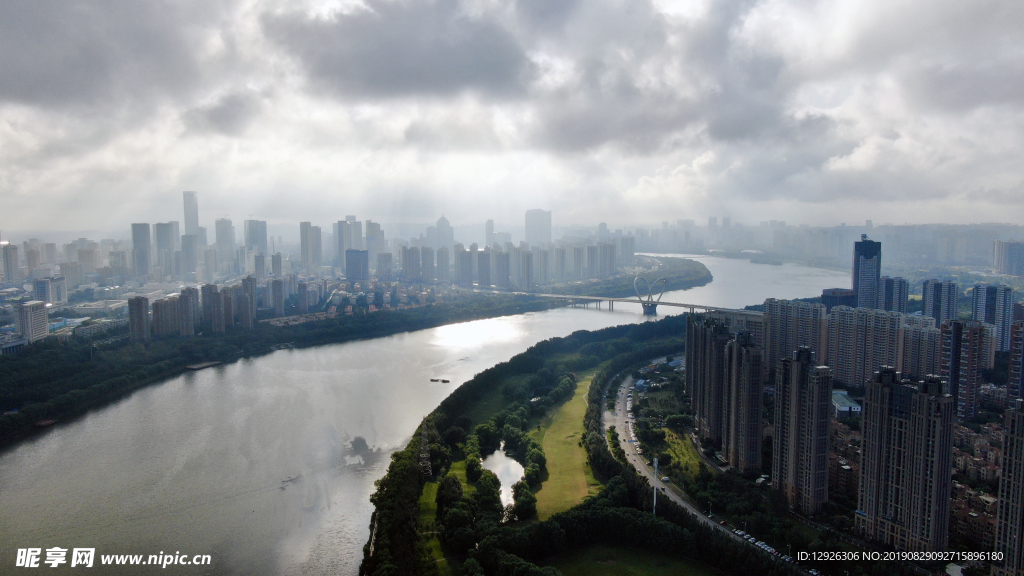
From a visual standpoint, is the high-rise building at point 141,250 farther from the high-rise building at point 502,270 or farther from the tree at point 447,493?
the tree at point 447,493

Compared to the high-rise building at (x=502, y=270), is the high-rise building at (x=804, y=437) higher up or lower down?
lower down

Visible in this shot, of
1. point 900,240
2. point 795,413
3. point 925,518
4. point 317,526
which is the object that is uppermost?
point 900,240

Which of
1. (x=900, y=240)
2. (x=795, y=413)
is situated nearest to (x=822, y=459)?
(x=795, y=413)

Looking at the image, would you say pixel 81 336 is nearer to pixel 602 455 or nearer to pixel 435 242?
pixel 602 455

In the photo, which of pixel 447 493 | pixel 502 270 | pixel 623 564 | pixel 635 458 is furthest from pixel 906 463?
pixel 502 270

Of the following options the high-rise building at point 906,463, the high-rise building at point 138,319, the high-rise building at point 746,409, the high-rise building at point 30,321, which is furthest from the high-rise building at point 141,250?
the high-rise building at point 906,463

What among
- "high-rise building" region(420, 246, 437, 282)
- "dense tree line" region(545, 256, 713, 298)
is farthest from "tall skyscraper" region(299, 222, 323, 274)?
"dense tree line" region(545, 256, 713, 298)

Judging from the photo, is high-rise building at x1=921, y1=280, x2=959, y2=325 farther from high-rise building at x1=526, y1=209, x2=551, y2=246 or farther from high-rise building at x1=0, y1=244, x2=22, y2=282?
high-rise building at x1=526, y1=209, x2=551, y2=246
